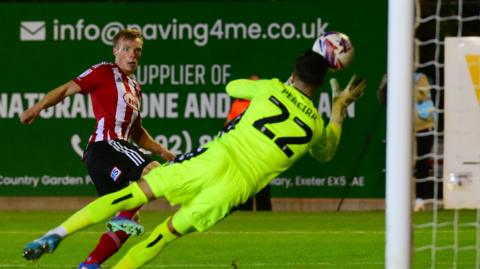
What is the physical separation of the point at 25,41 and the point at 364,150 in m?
5.29

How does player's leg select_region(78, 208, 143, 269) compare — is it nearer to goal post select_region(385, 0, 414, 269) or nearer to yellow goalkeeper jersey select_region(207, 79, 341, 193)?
Answer: yellow goalkeeper jersey select_region(207, 79, 341, 193)

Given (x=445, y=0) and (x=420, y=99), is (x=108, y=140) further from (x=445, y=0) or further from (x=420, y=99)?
(x=445, y=0)

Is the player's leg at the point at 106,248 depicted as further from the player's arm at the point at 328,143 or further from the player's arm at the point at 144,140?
the player's arm at the point at 328,143

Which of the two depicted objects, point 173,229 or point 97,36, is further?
point 97,36

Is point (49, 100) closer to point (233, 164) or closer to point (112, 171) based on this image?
point (112, 171)

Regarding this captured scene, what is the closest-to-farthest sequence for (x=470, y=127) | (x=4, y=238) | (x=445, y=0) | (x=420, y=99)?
(x=470, y=127) < (x=4, y=238) < (x=420, y=99) < (x=445, y=0)

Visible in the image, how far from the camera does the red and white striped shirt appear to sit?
10852 millimetres

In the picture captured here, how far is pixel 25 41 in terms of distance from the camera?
65.3 ft

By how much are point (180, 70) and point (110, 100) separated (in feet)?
28.6

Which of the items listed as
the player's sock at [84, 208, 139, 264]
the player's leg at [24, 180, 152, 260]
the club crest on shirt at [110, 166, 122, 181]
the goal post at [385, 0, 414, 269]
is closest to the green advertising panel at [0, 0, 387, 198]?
the club crest on shirt at [110, 166, 122, 181]

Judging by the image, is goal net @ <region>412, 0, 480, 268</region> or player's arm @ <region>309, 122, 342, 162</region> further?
goal net @ <region>412, 0, 480, 268</region>

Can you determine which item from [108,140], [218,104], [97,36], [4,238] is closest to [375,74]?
[218,104]

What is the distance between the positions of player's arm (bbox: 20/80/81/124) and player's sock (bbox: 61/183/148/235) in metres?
1.56

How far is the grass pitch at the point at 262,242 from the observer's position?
39.1 feet
